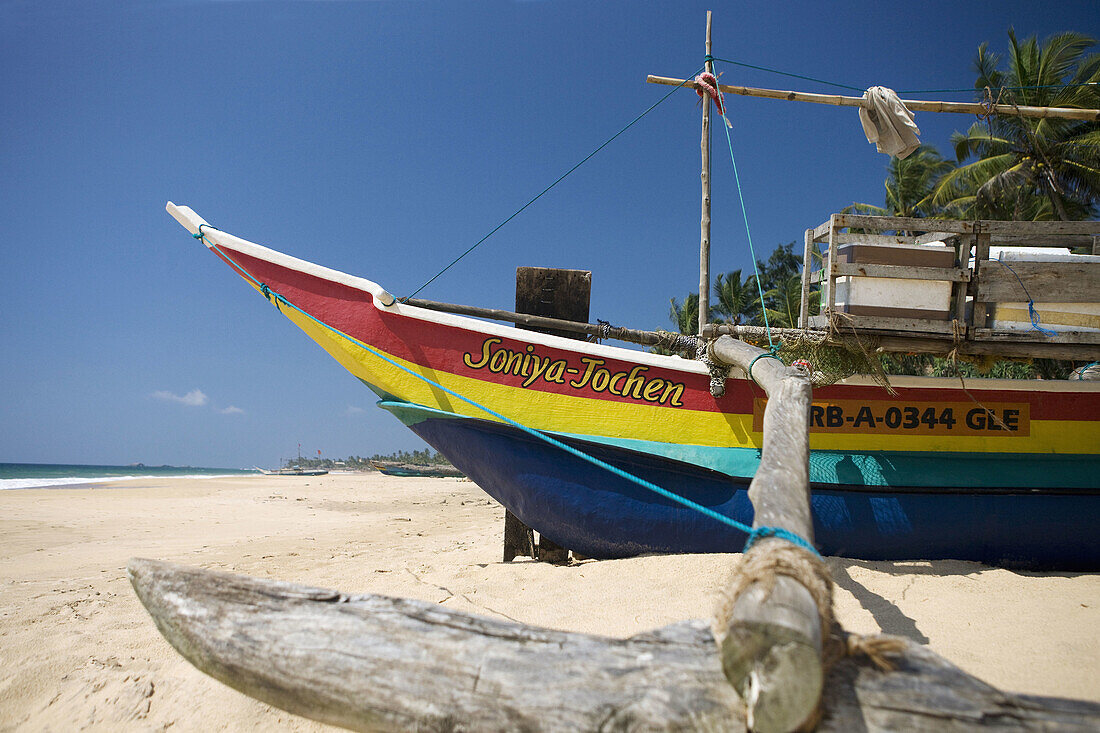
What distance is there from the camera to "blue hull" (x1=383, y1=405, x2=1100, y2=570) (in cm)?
405

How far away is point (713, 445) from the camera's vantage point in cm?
422

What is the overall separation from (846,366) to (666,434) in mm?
1303

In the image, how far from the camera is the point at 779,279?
1195 inches

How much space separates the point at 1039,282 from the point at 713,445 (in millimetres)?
2374

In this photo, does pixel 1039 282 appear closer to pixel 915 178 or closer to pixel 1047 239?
pixel 1047 239

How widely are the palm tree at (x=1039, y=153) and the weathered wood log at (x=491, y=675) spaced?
67.1 feet

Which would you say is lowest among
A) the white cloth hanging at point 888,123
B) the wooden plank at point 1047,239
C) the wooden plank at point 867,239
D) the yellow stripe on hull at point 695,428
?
the yellow stripe on hull at point 695,428

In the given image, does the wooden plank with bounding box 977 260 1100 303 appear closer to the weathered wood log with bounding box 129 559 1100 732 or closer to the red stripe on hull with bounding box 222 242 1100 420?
the red stripe on hull with bounding box 222 242 1100 420

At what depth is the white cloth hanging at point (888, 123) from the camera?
17.8 ft

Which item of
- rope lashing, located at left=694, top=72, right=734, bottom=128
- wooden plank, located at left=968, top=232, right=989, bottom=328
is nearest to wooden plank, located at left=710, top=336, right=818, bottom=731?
wooden plank, located at left=968, top=232, right=989, bottom=328

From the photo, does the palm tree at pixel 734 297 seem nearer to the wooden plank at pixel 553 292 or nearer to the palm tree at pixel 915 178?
the palm tree at pixel 915 178

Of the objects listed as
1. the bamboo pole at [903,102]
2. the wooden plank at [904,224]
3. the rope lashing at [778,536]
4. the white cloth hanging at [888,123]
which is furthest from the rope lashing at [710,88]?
the rope lashing at [778,536]

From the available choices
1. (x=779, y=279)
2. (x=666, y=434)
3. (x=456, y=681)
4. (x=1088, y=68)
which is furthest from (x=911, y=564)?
(x=779, y=279)

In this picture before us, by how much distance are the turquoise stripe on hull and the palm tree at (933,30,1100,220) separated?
54.9ft
